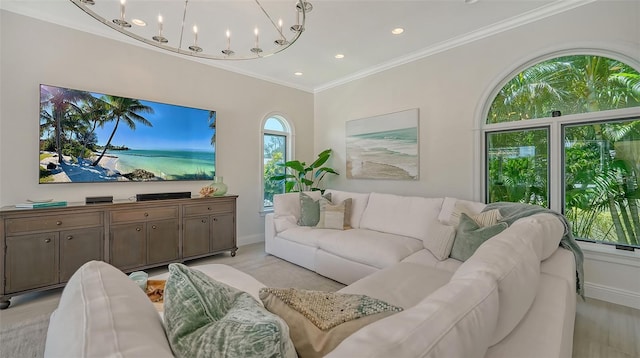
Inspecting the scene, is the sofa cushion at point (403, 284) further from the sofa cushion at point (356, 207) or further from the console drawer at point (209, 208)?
the console drawer at point (209, 208)

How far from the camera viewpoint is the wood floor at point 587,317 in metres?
1.91

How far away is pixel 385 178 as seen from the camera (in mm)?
4336

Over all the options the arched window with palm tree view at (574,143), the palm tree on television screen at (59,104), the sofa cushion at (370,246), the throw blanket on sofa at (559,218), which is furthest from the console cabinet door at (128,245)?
the arched window with palm tree view at (574,143)

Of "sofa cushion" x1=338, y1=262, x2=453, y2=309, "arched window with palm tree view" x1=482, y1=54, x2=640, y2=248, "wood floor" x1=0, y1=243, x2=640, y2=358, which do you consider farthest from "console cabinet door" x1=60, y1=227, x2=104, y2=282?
"arched window with palm tree view" x1=482, y1=54, x2=640, y2=248

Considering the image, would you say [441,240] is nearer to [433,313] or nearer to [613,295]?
[613,295]

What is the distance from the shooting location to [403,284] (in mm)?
1876

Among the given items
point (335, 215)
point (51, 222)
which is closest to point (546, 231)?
point (335, 215)

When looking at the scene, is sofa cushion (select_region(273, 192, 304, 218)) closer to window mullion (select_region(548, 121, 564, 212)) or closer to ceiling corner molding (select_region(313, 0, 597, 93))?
ceiling corner molding (select_region(313, 0, 597, 93))

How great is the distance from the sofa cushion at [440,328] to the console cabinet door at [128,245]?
327cm

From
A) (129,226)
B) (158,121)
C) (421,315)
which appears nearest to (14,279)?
(129,226)

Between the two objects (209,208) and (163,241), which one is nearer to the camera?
(163,241)

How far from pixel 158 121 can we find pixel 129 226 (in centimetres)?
142

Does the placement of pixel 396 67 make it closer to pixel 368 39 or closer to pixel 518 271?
pixel 368 39

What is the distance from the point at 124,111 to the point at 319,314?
144 inches
